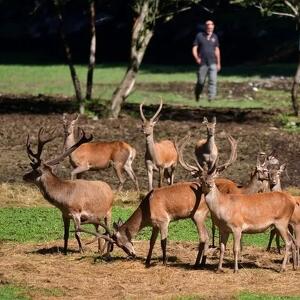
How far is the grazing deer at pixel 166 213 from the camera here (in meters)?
13.8

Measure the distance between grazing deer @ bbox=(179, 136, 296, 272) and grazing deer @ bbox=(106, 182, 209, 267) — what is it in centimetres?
35

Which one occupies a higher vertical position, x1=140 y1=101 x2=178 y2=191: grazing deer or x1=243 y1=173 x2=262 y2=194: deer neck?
x1=243 y1=173 x2=262 y2=194: deer neck

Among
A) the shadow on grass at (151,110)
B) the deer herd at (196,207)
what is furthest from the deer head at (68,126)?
the shadow on grass at (151,110)

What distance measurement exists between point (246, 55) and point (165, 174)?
28112 millimetres

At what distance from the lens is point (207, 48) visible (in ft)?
94.6

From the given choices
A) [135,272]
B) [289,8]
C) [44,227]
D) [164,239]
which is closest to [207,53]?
[289,8]

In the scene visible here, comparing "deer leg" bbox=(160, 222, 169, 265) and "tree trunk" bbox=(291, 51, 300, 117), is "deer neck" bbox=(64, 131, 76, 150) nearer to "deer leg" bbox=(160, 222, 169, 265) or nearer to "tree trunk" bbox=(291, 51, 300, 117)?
"deer leg" bbox=(160, 222, 169, 265)

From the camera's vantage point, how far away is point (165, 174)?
2064 centimetres

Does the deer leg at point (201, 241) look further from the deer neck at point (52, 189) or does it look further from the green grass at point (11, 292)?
the green grass at point (11, 292)

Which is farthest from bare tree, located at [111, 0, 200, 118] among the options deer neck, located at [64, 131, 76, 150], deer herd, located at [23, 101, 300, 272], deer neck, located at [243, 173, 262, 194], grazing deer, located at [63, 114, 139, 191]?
deer neck, located at [243, 173, 262, 194]

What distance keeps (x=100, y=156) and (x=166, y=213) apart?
21.1 feet

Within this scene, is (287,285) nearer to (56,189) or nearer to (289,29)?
(56,189)

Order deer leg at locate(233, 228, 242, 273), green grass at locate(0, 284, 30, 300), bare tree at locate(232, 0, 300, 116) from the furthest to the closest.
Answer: bare tree at locate(232, 0, 300, 116)
deer leg at locate(233, 228, 242, 273)
green grass at locate(0, 284, 30, 300)

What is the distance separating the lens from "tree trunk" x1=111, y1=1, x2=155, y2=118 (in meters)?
27.5
